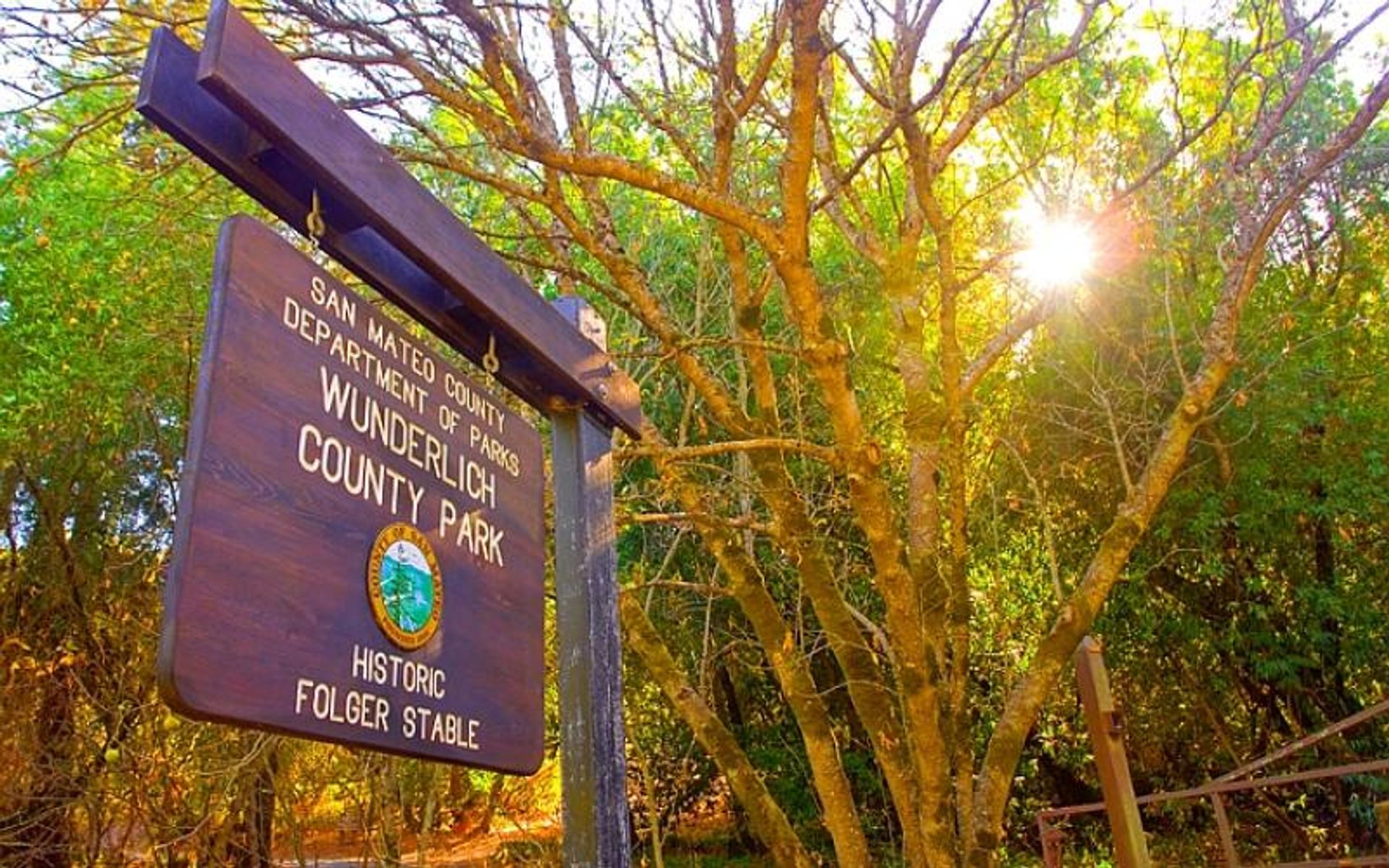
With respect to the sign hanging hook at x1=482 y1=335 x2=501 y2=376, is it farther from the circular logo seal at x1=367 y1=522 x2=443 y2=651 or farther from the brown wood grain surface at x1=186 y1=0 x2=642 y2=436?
the circular logo seal at x1=367 y1=522 x2=443 y2=651

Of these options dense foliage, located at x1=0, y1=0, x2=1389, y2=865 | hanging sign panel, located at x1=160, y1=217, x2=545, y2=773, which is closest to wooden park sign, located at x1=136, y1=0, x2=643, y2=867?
hanging sign panel, located at x1=160, y1=217, x2=545, y2=773

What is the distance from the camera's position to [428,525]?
1571mm

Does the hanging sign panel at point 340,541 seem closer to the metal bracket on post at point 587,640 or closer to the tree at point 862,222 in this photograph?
the metal bracket on post at point 587,640

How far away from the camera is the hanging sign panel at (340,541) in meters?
1.16

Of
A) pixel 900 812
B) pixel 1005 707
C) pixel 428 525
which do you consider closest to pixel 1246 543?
pixel 1005 707

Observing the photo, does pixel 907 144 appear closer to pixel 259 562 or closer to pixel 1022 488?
pixel 259 562

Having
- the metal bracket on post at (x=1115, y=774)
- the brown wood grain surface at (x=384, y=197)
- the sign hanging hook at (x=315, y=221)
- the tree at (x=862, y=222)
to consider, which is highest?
the tree at (x=862, y=222)

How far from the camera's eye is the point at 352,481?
4.64ft

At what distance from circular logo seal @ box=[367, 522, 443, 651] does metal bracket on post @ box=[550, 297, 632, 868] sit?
672 millimetres

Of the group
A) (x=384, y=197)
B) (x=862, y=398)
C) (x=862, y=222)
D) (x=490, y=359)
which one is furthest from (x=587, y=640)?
(x=862, y=398)

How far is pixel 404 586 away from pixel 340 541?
0.16m

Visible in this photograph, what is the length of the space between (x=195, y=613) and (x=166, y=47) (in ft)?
2.52

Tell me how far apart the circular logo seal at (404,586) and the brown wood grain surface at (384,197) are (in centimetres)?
54

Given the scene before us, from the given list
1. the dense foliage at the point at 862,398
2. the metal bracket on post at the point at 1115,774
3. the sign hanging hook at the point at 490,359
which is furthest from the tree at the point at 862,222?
the sign hanging hook at the point at 490,359
